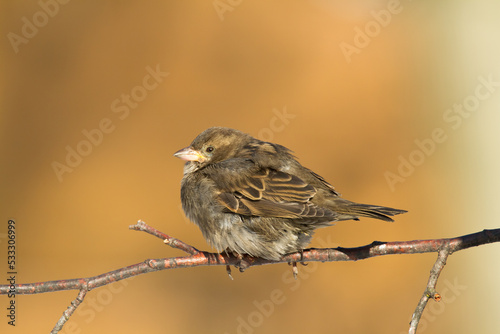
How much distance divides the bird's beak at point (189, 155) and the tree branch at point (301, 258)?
2.54 ft

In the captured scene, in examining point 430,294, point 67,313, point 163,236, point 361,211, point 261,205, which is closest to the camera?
point 430,294

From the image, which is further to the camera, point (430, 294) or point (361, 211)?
point (361, 211)

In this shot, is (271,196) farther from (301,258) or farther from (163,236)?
(163,236)

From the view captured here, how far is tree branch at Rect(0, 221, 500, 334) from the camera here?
2.23 meters

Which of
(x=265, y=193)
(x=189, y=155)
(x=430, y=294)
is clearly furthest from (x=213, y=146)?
(x=430, y=294)

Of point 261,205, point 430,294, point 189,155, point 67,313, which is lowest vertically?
point 430,294

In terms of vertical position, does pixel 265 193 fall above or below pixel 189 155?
below

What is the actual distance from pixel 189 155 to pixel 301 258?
3.36 ft

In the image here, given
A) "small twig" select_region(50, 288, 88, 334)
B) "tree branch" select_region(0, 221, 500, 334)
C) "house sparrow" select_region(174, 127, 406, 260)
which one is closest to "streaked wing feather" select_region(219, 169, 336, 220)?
"house sparrow" select_region(174, 127, 406, 260)

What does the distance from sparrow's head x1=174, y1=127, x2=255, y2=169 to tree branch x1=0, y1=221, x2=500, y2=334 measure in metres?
0.79

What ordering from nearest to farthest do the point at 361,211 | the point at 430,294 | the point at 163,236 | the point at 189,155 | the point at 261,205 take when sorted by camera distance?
the point at 430,294
the point at 163,236
the point at 361,211
the point at 261,205
the point at 189,155

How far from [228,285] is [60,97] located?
2.93 metres

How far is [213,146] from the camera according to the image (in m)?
3.49

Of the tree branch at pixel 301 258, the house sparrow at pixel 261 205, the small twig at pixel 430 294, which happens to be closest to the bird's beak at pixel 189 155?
the house sparrow at pixel 261 205
